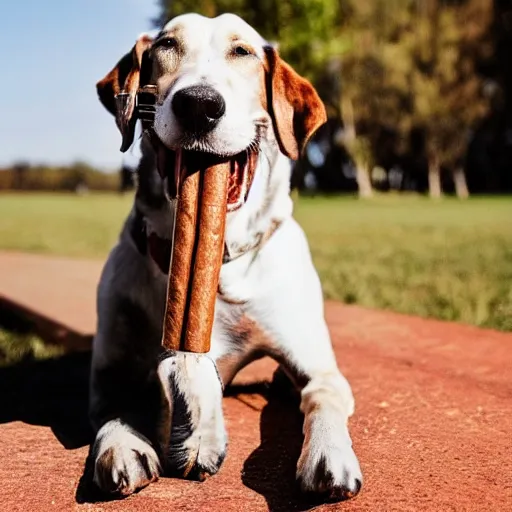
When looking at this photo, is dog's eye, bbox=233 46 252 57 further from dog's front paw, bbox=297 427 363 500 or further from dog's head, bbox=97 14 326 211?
dog's front paw, bbox=297 427 363 500

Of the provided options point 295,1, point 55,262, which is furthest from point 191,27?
point 295,1

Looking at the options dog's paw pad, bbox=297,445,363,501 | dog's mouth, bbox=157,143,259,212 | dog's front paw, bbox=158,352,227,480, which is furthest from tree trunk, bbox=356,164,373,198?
dog's paw pad, bbox=297,445,363,501

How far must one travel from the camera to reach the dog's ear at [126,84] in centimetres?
262

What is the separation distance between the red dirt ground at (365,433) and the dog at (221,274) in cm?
11

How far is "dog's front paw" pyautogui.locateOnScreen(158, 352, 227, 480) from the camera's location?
7.40 feet

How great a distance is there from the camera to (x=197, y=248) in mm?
2305

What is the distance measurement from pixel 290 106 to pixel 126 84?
0.62m

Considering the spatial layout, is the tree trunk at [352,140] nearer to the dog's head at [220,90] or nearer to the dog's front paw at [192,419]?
the dog's head at [220,90]

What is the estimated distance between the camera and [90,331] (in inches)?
185

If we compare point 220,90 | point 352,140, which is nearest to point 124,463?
point 220,90

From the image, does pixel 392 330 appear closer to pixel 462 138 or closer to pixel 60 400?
pixel 60 400

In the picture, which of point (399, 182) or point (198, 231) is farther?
point (399, 182)

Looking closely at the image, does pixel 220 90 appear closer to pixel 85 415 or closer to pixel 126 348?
pixel 126 348

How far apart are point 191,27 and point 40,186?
189ft
